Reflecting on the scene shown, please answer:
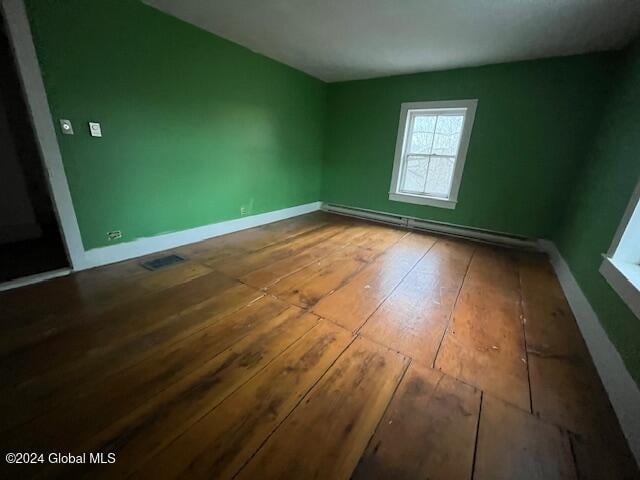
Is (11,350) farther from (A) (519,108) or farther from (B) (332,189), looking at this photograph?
(A) (519,108)

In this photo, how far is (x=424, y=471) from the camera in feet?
2.94

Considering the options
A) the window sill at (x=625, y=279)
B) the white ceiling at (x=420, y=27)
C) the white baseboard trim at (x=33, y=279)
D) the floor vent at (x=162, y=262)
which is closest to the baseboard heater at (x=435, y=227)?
the window sill at (x=625, y=279)

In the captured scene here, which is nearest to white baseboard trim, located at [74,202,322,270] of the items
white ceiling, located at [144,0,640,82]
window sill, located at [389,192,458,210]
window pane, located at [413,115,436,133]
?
window sill, located at [389,192,458,210]

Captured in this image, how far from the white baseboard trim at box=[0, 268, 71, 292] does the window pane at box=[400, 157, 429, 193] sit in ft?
13.7

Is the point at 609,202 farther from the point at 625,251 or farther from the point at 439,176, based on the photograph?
the point at 439,176

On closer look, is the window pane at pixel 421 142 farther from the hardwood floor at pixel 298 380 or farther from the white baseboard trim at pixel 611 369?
the white baseboard trim at pixel 611 369

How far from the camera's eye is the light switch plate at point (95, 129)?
210 centimetres

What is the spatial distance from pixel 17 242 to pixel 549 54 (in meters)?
6.06

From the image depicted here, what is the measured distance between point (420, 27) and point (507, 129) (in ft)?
5.87

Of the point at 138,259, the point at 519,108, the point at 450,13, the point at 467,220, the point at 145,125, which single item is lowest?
the point at 138,259

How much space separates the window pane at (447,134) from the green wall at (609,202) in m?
1.40

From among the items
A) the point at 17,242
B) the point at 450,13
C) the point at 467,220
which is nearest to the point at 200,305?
the point at 17,242

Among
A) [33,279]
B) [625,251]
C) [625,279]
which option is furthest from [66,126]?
[625,251]

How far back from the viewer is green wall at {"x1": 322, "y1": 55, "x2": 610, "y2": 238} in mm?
2848
